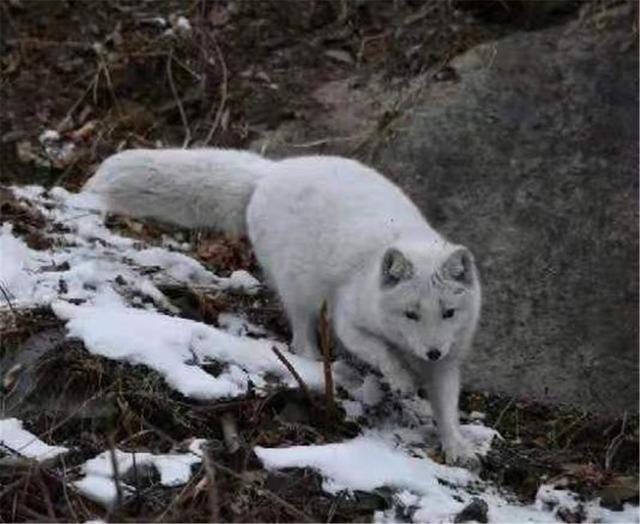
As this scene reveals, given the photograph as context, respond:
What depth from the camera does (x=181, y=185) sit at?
6.20m

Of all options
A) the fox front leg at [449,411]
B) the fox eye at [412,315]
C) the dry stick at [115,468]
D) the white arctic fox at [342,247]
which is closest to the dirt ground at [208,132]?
the fox front leg at [449,411]

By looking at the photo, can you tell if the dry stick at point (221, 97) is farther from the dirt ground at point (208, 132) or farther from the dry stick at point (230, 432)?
the dry stick at point (230, 432)

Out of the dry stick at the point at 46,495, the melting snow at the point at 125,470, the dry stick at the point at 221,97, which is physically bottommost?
the dry stick at the point at 221,97

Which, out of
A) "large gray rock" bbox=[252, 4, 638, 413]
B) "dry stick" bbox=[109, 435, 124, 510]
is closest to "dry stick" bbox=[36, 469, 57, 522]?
"dry stick" bbox=[109, 435, 124, 510]

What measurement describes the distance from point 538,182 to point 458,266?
210 centimetres

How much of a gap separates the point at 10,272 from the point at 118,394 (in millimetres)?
1160

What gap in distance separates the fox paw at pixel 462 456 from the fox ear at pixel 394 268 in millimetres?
666

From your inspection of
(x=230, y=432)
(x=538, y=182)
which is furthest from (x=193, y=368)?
(x=538, y=182)

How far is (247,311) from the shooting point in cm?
618

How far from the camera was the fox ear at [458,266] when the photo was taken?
5105 millimetres

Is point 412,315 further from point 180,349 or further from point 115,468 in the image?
point 115,468

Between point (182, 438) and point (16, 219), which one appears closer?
point (182, 438)

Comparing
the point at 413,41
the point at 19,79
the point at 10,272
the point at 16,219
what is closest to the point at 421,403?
the point at 10,272

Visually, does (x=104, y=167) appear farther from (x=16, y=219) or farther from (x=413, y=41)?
(x=413, y=41)
